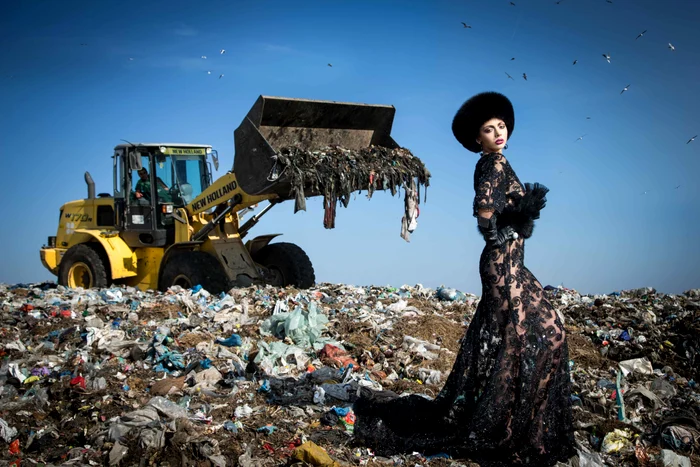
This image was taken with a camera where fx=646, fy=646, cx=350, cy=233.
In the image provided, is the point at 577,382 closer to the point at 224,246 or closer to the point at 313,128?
the point at 313,128

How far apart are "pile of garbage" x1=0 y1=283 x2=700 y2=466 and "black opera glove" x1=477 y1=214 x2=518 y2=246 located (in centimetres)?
123

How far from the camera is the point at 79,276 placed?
10.9 m

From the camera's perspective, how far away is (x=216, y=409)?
183 inches

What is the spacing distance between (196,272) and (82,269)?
3014 millimetres

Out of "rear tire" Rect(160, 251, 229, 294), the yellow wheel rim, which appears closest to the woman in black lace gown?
"rear tire" Rect(160, 251, 229, 294)

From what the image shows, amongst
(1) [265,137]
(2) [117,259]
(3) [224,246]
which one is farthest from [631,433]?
(2) [117,259]

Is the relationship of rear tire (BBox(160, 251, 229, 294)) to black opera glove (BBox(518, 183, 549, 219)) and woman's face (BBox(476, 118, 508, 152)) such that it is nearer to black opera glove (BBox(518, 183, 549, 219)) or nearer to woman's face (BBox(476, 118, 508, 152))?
woman's face (BBox(476, 118, 508, 152))

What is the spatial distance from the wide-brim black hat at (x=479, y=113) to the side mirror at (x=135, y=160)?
661 cm

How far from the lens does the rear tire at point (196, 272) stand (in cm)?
889

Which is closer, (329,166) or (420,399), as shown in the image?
(420,399)

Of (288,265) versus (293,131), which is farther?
(288,265)

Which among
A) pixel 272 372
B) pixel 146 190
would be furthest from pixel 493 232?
pixel 146 190

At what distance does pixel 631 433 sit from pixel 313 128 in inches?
218

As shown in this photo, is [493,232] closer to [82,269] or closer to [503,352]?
[503,352]
